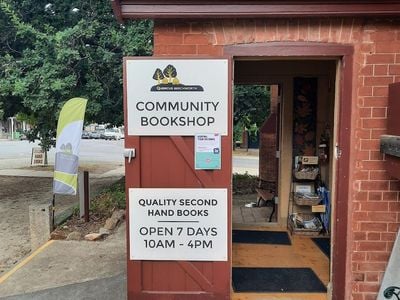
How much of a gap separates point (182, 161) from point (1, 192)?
9.91 meters

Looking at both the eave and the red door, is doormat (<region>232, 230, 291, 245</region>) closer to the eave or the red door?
the red door

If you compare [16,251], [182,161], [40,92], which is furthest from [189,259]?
[40,92]

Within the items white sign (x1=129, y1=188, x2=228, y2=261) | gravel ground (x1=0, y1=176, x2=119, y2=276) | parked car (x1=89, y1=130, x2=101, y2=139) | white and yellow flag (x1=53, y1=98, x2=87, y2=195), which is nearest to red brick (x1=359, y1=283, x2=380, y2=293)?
white sign (x1=129, y1=188, x2=228, y2=261)

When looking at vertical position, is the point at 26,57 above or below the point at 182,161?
above

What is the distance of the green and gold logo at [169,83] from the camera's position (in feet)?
11.2

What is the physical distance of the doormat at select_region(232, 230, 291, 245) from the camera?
550 cm

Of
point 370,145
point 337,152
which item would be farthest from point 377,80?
point 337,152

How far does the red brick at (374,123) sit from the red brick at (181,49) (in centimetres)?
162

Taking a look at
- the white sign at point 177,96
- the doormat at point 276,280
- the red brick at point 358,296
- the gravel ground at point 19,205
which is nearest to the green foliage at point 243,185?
the gravel ground at point 19,205

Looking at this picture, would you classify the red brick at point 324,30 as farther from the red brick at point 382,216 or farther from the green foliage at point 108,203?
the green foliage at point 108,203

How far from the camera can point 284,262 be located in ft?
15.5

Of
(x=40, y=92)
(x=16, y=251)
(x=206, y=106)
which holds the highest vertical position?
(x=40, y=92)

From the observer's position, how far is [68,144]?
627 centimetres

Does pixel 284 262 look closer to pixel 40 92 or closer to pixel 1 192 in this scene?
pixel 40 92
